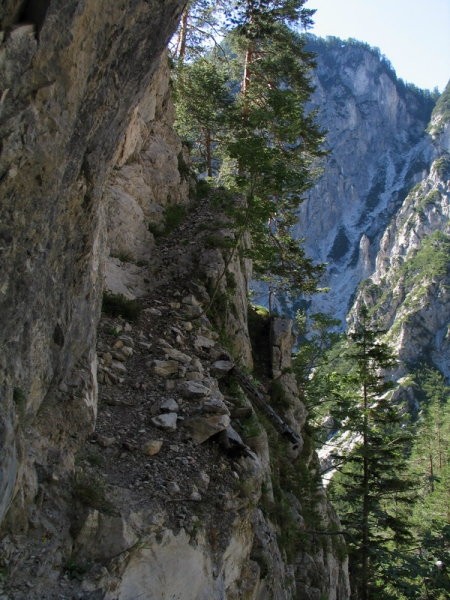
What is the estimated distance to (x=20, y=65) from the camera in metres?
4.54

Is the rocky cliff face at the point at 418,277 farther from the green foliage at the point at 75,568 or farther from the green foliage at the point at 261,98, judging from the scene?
the green foliage at the point at 75,568

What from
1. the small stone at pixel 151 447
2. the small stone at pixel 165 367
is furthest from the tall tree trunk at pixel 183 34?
the small stone at pixel 151 447

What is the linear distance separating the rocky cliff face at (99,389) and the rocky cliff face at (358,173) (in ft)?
475

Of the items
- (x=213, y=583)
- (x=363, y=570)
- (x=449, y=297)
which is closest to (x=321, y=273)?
(x=363, y=570)

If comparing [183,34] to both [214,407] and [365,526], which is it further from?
[365,526]

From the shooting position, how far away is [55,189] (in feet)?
18.5

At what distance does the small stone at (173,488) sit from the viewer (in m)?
7.21

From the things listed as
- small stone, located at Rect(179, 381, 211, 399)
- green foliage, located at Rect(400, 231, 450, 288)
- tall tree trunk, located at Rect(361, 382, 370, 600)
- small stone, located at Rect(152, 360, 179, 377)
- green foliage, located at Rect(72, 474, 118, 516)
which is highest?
green foliage, located at Rect(400, 231, 450, 288)

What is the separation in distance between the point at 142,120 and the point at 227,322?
7161mm

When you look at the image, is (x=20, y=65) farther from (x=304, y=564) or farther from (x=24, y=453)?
(x=304, y=564)

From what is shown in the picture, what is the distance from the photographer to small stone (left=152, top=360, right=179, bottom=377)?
9711 millimetres

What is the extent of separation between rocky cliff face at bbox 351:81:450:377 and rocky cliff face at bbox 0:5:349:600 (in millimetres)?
90509

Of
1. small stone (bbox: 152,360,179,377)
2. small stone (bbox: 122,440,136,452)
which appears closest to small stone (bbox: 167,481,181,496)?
small stone (bbox: 122,440,136,452)

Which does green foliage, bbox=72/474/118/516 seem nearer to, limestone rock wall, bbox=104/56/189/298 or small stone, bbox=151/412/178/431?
small stone, bbox=151/412/178/431
